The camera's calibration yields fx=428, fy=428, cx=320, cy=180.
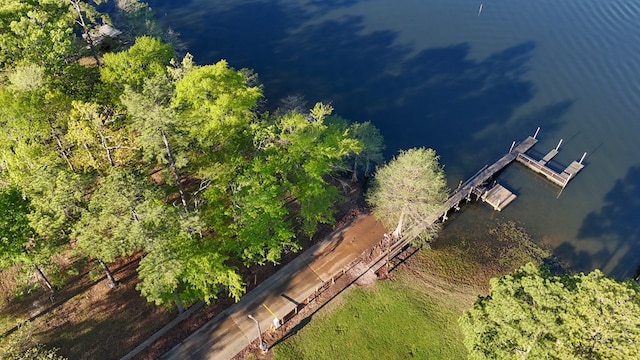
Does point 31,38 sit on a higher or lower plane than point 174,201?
higher

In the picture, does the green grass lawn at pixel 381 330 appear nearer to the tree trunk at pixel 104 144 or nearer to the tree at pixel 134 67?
the tree trunk at pixel 104 144

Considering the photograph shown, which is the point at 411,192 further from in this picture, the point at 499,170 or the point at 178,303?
the point at 178,303

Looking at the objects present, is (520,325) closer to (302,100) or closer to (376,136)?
(376,136)

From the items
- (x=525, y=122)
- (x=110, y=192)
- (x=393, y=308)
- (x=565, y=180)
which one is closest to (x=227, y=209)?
(x=110, y=192)

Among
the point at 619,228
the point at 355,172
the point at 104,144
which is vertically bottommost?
the point at 619,228

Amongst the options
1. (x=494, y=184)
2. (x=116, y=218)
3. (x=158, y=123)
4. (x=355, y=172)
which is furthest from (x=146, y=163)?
(x=494, y=184)

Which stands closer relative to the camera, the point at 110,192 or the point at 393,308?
the point at 110,192

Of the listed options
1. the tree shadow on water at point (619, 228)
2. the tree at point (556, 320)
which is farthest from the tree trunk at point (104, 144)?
the tree shadow on water at point (619, 228)
